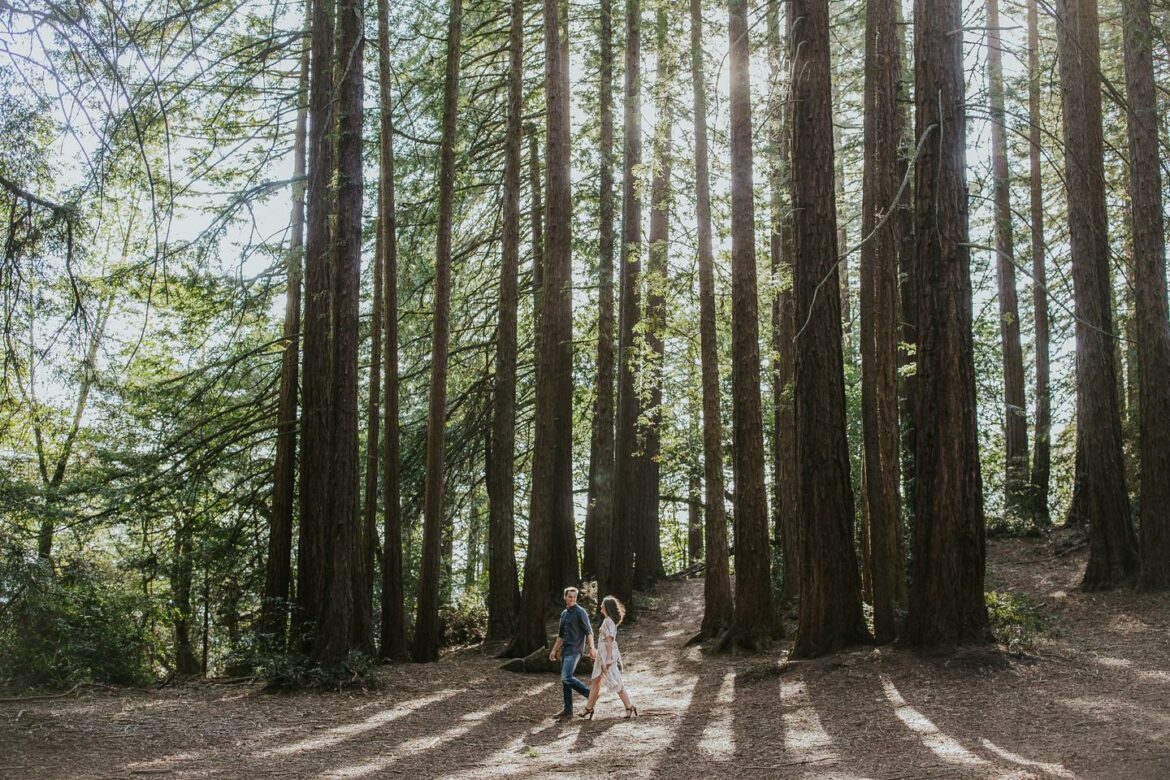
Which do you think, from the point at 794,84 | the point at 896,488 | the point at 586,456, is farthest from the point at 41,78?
the point at 586,456

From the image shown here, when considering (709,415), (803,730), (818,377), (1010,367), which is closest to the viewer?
(803,730)

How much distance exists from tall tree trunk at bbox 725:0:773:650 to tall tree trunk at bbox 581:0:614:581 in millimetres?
4037

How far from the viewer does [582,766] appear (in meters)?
7.98

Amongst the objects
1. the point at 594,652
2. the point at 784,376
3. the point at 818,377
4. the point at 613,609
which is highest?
the point at 784,376

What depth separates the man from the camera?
10461 millimetres

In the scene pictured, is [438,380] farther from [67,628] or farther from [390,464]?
[67,628]

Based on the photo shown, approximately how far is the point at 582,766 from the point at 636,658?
22.9ft

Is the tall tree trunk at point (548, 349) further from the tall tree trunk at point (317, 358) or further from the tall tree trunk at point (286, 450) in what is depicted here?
the tall tree trunk at point (286, 450)

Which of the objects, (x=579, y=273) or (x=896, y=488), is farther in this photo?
(x=579, y=273)

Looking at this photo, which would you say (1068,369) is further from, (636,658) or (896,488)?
(636,658)

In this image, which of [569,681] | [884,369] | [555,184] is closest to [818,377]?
[884,369]

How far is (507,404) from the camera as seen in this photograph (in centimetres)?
1550

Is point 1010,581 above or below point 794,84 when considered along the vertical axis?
below

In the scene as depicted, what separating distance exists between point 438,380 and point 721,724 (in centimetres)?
786
